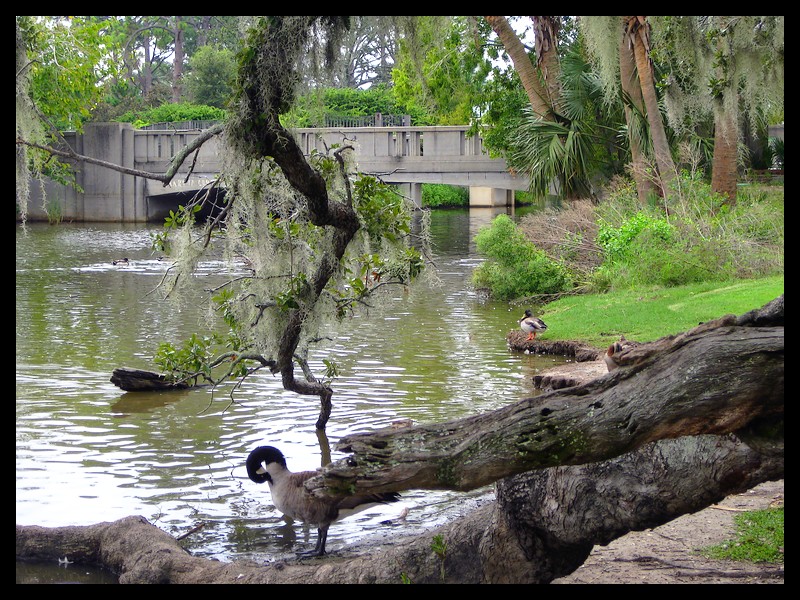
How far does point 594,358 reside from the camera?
44.0 ft

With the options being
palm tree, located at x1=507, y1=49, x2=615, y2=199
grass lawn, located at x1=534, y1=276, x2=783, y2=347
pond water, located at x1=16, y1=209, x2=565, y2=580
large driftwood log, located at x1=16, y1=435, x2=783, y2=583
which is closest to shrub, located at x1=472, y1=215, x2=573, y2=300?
pond water, located at x1=16, y1=209, x2=565, y2=580

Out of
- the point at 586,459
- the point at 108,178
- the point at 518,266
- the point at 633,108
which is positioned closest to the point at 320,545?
the point at 586,459

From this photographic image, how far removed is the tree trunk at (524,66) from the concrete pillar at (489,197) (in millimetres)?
35628

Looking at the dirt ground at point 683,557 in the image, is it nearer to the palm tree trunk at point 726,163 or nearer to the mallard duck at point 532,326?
the mallard duck at point 532,326

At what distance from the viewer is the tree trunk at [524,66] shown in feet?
80.3

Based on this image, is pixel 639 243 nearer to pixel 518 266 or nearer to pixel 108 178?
pixel 518 266

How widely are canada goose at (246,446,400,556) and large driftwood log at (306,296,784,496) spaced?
1.49m

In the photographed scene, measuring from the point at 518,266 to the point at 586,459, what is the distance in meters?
15.1

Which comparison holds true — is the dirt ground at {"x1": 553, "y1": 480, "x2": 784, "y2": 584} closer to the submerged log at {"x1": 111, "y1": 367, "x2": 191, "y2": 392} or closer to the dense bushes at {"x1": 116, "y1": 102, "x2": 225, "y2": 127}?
the submerged log at {"x1": 111, "y1": 367, "x2": 191, "y2": 392}

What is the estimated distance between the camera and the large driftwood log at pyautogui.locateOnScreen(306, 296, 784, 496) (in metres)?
4.86

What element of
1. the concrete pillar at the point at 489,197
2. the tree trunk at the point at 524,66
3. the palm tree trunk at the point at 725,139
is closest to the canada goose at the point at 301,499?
the palm tree trunk at the point at 725,139

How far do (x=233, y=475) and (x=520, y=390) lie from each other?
4.47m
